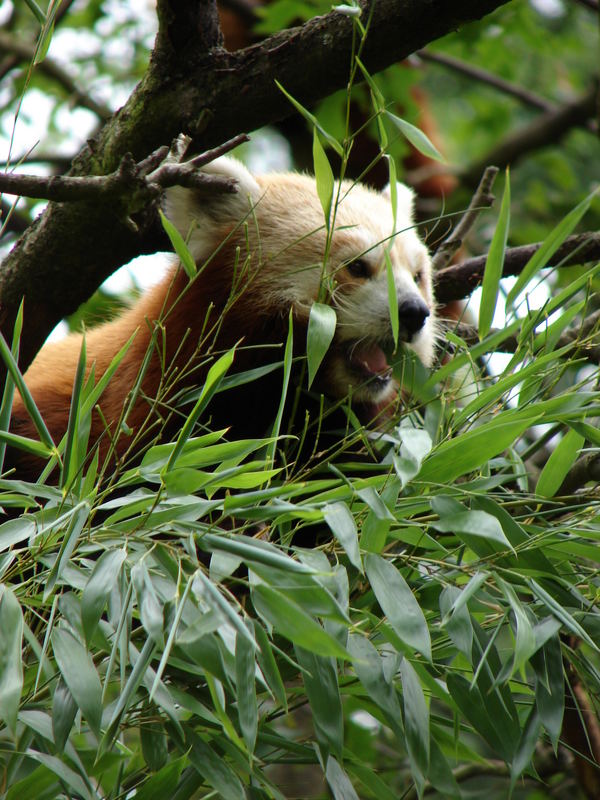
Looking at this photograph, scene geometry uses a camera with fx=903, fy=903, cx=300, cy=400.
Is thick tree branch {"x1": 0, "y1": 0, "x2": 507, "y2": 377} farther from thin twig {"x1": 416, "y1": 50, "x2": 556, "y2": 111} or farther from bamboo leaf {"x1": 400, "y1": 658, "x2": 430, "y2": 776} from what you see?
thin twig {"x1": 416, "y1": 50, "x2": 556, "y2": 111}

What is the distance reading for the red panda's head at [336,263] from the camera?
91.0 inches

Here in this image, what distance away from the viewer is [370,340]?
2336mm

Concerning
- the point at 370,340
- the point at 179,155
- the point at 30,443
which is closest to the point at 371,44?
the point at 179,155

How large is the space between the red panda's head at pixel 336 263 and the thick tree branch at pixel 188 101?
1.08ft

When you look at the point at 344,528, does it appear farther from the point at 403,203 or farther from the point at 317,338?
the point at 403,203

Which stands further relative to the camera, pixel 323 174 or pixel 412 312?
pixel 412 312

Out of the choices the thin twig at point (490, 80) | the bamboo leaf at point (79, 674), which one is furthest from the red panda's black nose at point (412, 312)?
the thin twig at point (490, 80)

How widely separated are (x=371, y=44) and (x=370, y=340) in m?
0.78

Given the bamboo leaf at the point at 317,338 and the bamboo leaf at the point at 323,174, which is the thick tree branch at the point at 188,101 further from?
the bamboo leaf at the point at 317,338

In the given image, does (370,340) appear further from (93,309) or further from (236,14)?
(236,14)

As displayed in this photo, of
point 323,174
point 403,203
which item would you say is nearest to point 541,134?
point 403,203

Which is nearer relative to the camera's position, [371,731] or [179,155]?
[179,155]

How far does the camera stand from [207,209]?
8.23 ft

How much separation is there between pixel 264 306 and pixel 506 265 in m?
0.73
